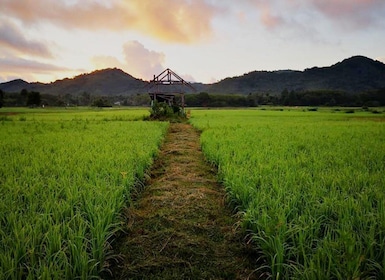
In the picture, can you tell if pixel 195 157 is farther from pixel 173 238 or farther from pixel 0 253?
pixel 0 253

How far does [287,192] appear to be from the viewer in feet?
13.3

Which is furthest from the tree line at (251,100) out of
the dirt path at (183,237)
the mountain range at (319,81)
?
the dirt path at (183,237)

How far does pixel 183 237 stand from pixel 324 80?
19218cm

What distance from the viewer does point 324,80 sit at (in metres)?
172

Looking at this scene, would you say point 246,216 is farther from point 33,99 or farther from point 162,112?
point 33,99

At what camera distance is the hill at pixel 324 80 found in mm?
156875

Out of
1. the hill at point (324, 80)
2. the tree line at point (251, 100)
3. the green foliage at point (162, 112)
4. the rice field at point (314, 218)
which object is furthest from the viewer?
the hill at point (324, 80)

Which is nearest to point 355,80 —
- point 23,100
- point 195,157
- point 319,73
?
point 319,73

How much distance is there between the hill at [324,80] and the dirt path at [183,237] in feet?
496

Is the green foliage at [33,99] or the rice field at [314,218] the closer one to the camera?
the rice field at [314,218]

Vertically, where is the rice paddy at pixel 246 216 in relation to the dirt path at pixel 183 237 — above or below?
above

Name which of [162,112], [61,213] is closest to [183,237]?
[61,213]

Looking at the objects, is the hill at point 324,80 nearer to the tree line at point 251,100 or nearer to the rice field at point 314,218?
the tree line at point 251,100

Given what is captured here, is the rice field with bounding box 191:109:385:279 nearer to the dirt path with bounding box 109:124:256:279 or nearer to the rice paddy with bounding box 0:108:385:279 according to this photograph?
the rice paddy with bounding box 0:108:385:279
